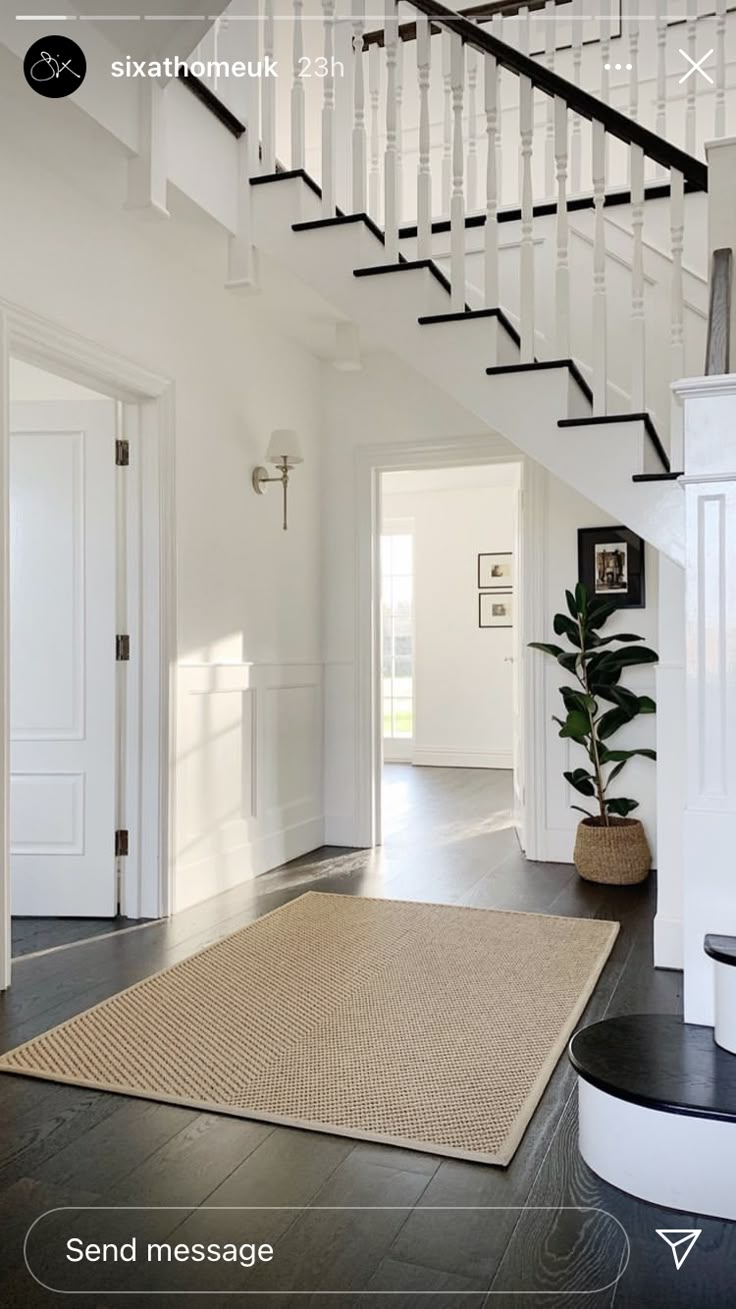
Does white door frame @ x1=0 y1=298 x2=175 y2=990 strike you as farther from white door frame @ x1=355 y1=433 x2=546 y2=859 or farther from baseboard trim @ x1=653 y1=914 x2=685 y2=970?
baseboard trim @ x1=653 y1=914 x2=685 y2=970

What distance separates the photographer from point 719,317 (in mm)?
2129

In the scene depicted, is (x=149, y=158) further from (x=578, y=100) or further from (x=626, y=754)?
(x=626, y=754)

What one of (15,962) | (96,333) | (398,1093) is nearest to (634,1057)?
(398,1093)

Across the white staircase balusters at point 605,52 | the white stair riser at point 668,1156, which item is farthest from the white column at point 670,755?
the white staircase balusters at point 605,52

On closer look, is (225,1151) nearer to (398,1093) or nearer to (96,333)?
(398,1093)

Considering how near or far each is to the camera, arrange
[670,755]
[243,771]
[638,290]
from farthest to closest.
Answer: [243,771], [670,755], [638,290]

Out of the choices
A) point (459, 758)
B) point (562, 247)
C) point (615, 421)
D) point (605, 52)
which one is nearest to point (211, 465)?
point (562, 247)

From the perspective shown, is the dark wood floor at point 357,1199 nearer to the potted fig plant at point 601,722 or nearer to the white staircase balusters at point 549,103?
the potted fig plant at point 601,722

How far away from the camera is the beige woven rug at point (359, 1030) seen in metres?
1.93

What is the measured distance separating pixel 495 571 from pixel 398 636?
1.18m

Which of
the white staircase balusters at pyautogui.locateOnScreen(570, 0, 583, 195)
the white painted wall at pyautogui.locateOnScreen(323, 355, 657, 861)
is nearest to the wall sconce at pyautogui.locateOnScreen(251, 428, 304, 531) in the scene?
the white painted wall at pyautogui.locateOnScreen(323, 355, 657, 861)

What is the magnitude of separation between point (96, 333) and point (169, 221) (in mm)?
485

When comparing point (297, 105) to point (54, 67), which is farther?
point (297, 105)

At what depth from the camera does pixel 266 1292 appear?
1370 millimetres
